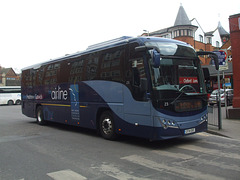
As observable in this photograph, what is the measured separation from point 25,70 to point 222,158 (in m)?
12.8

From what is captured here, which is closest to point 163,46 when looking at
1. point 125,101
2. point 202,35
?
point 125,101

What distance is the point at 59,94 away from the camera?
11.7m

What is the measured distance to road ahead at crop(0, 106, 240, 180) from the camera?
5.19 m

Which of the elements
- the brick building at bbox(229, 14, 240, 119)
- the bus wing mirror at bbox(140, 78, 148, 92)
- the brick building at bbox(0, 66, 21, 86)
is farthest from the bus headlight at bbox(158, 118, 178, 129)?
the brick building at bbox(0, 66, 21, 86)

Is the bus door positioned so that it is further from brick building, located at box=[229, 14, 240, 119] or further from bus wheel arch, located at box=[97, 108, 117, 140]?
brick building, located at box=[229, 14, 240, 119]

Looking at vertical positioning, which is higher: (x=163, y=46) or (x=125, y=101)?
(x=163, y=46)

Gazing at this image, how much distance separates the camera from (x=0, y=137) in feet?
33.3

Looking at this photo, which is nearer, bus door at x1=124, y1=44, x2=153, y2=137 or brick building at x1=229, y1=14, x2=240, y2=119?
bus door at x1=124, y1=44, x2=153, y2=137

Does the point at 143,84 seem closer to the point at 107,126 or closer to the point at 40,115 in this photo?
the point at 107,126

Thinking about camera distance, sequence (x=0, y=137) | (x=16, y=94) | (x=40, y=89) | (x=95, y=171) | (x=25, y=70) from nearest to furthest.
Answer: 1. (x=95, y=171)
2. (x=0, y=137)
3. (x=40, y=89)
4. (x=25, y=70)
5. (x=16, y=94)

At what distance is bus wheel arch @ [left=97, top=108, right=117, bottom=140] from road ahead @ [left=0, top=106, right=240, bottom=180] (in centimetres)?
25

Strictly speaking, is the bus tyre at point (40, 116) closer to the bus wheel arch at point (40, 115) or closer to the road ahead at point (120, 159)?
the bus wheel arch at point (40, 115)

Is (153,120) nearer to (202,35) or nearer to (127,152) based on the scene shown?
(127,152)

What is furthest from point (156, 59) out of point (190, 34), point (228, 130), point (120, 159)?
point (190, 34)
